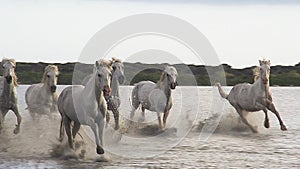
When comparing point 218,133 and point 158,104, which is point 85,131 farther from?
point 218,133

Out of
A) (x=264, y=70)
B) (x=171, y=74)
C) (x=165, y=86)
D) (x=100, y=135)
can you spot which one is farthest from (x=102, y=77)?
(x=264, y=70)

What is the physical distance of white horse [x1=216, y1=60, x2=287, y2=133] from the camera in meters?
18.8

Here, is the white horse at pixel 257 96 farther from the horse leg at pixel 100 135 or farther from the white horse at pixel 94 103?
the horse leg at pixel 100 135

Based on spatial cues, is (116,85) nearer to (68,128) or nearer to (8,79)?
(8,79)

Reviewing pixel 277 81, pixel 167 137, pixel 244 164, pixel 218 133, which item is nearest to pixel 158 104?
pixel 167 137

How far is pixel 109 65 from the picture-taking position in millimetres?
12867

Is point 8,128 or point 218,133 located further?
point 218,133

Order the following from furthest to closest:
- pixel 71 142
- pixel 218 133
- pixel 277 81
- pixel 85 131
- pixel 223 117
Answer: pixel 277 81, pixel 223 117, pixel 218 133, pixel 85 131, pixel 71 142

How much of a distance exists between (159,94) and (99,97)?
6184 mm

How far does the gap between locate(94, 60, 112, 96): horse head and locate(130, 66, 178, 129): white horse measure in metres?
4.57

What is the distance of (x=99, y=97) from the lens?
12938 millimetres

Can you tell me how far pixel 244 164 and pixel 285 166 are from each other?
32.9 inches

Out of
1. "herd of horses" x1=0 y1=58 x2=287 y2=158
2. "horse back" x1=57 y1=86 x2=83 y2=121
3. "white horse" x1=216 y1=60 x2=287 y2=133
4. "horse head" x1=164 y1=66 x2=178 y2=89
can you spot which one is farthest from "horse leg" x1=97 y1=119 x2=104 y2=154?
"white horse" x1=216 y1=60 x2=287 y2=133

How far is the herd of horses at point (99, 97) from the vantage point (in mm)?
12844
